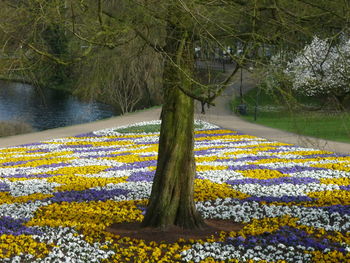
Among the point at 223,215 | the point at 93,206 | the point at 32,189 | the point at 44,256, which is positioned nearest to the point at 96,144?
the point at 32,189

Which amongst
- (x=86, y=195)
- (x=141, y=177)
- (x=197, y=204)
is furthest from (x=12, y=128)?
(x=197, y=204)

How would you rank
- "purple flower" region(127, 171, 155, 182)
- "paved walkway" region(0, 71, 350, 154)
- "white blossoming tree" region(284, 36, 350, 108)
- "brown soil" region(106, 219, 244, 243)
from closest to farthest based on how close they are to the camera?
"white blossoming tree" region(284, 36, 350, 108), "brown soil" region(106, 219, 244, 243), "purple flower" region(127, 171, 155, 182), "paved walkway" region(0, 71, 350, 154)

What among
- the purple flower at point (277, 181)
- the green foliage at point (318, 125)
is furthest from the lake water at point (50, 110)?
the purple flower at point (277, 181)

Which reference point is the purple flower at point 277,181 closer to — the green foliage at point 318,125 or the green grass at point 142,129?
the green foliage at point 318,125

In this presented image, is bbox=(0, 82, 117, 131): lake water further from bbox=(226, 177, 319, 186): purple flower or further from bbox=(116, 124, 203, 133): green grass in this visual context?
bbox=(226, 177, 319, 186): purple flower

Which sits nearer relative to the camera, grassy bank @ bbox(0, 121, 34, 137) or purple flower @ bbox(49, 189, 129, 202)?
purple flower @ bbox(49, 189, 129, 202)

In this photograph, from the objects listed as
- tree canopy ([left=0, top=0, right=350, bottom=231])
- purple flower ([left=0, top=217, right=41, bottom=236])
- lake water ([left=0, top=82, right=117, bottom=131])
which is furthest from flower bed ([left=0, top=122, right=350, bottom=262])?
lake water ([left=0, top=82, right=117, bottom=131])

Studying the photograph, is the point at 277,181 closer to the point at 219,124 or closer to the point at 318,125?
the point at 318,125

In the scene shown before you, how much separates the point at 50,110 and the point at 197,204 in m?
32.2

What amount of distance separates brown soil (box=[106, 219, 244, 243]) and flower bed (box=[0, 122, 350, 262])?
17cm

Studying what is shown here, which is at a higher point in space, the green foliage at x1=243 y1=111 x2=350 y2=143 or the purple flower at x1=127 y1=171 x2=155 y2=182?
the green foliage at x1=243 y1=111 x2=350 y2=143

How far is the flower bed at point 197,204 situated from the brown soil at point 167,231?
0.17 metres

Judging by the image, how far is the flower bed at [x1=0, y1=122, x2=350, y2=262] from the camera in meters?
7.79

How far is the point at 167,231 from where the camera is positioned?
866 centimetres
